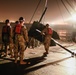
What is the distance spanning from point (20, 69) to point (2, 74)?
899mm

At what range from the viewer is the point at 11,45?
9.29m

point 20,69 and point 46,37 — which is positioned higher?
point 46,37

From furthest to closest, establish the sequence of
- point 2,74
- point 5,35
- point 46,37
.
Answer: point 46,37 < point 5,35 < point 2,74

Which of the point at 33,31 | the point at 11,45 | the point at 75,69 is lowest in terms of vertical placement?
the point at 75,69

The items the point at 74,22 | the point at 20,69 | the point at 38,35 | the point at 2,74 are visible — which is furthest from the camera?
the point at 74,22

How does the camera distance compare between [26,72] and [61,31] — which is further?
[61,31]

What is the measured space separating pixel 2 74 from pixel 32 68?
4.43ft

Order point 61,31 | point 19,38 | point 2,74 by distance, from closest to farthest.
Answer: point 2,74 → point 19,38 → point 61,31

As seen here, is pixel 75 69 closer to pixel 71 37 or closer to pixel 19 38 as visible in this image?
pixel 19 38

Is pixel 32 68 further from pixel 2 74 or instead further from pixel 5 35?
pixel 5 35

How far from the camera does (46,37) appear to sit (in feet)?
34.0

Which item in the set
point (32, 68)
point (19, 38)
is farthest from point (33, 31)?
point (32, 68)

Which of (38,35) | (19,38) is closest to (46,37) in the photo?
(38,35)

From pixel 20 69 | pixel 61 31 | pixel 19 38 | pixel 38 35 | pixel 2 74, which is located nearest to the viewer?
pixel 2 74
